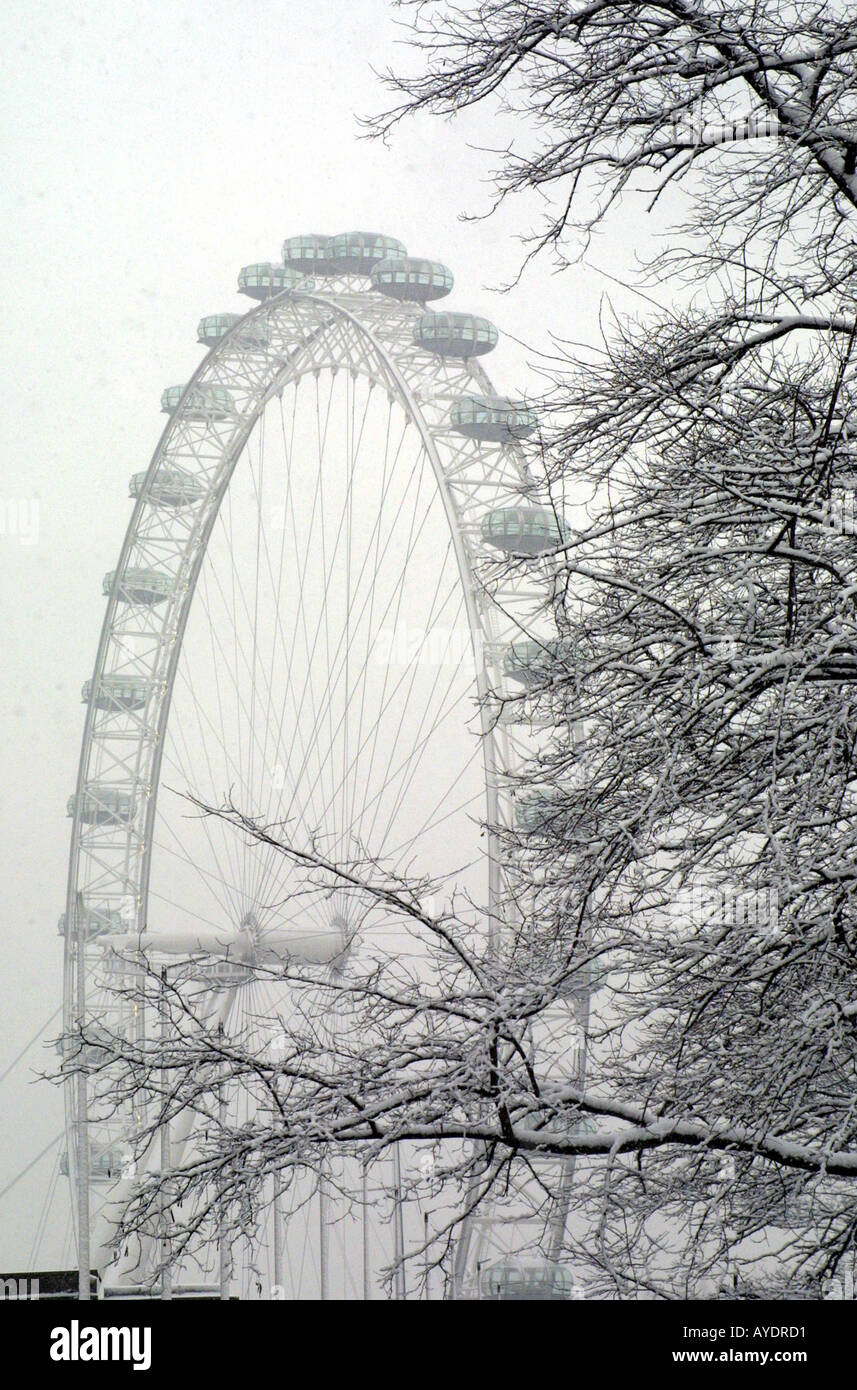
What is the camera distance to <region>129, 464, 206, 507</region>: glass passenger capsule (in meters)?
40.3

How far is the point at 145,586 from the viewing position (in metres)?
41.4

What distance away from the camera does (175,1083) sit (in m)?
6.67

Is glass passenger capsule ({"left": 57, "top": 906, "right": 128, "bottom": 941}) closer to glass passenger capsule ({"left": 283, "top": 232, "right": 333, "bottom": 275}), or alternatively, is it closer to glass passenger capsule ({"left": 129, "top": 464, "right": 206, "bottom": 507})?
glass passenger capsule ({"left": 129, "top": 464, "right": 206, "bottom": 507})

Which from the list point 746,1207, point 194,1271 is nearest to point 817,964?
point 746,1207

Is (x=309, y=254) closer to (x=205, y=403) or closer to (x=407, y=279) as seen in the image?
(x=407, y=279)

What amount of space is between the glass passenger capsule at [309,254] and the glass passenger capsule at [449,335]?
3954 millimetres

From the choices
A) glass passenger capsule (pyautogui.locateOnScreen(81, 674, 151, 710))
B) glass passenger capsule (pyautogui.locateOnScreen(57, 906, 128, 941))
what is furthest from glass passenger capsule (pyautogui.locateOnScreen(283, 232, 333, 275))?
glass passenger capsule (pyautogui.locateOnScreen(57, 906, 128, 941))

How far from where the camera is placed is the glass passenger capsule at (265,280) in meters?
35.4

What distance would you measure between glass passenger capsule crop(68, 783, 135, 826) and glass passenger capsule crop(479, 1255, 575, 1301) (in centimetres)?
1672

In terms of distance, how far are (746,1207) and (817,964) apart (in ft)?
6.13

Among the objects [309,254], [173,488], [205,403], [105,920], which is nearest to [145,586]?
[173,488]
